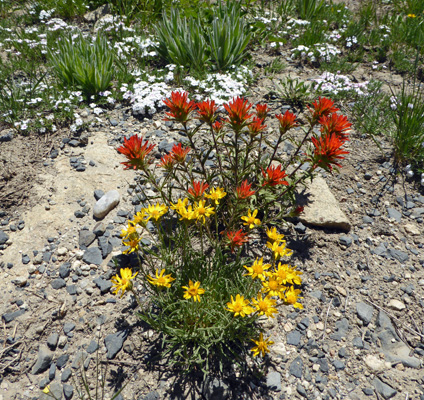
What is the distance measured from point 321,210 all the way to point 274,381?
161 centimetres

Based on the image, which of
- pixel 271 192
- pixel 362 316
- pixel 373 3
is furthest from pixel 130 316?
pixel 373 3

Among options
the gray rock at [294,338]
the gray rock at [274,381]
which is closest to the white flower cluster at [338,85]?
the gray rock at [294,338]

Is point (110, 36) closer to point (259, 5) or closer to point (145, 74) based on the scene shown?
point (145, 74)

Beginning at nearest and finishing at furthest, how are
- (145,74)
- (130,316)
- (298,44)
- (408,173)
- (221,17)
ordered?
1. (130,316)
2. (408,173)
3. (145,74)
4. (221,17)
5. (298,44)

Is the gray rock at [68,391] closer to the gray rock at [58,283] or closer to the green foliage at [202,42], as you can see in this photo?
the gray rock at [58,283]

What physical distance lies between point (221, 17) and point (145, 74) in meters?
1.58

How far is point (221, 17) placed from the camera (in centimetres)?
505

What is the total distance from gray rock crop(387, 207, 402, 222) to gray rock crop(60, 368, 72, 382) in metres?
3.18

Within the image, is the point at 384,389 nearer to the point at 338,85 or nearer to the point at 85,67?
the point at 338,85

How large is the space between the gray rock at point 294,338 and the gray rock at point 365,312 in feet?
1.80

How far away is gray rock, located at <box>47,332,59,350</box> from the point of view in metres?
2.42

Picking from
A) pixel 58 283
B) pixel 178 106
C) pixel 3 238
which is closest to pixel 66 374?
pixel 58 283

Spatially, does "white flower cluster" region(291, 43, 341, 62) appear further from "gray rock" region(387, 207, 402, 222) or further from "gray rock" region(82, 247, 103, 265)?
"gray rock" region(82, 247, 103, 265)

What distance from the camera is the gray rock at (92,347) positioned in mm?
2402
